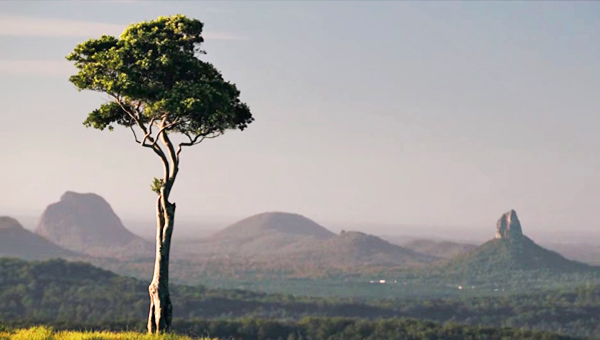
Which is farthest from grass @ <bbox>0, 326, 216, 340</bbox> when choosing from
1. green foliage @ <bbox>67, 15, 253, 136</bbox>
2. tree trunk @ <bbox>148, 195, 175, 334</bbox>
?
green foliage @ <bbox>67, 15, 253, 136</bbox>

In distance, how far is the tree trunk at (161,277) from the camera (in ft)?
170

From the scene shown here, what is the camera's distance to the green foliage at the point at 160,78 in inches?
1999

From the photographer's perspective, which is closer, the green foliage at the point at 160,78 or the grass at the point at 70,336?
the grass at the point at 70,336

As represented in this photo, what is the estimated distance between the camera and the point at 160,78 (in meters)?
52.2

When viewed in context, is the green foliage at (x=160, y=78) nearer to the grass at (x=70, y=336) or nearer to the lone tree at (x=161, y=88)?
the lone tree at (x=161, y=88)

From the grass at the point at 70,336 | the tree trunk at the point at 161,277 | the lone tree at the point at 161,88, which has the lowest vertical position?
the grass at the point at 70,336

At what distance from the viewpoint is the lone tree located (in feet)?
167

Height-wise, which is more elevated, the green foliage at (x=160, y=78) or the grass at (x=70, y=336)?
the green foliage at (x=160, y=78)

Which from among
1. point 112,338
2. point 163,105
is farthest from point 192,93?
point 112,338

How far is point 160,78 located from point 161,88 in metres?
0.69

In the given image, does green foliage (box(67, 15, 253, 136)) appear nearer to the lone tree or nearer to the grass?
the lone tree

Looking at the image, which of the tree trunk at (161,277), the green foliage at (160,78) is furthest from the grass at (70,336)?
the green foliage at (160,78)

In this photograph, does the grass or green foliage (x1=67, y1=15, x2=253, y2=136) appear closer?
the grass

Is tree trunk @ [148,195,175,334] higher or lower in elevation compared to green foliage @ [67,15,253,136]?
lower
